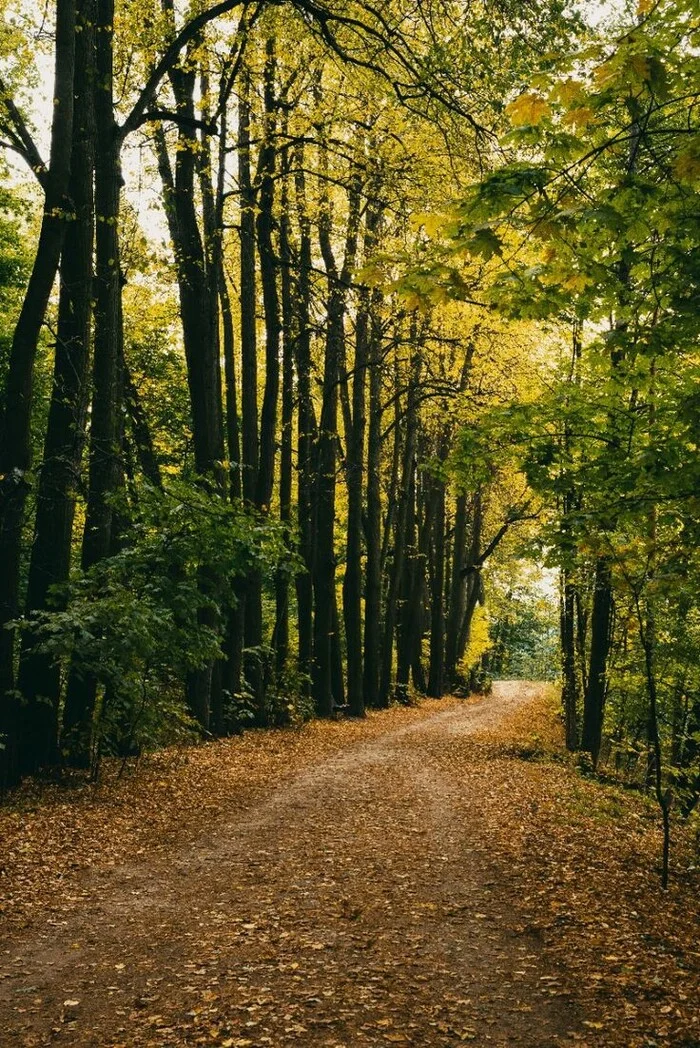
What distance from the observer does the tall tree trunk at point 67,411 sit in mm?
9203

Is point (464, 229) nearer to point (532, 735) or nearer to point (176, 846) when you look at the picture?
point (176, 846)

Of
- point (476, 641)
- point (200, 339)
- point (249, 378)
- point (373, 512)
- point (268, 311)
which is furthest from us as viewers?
point (476, 641)

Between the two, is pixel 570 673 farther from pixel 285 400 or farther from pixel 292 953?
pixel 292 953

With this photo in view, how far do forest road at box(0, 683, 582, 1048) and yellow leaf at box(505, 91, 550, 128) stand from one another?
15.4 feet

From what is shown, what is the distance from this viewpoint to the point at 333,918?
594 cm

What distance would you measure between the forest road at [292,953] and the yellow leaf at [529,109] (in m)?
4.70

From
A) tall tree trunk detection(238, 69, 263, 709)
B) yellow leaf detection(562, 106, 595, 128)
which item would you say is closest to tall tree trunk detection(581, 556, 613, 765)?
tall tree trunk detection(238, 69, 263, 709)

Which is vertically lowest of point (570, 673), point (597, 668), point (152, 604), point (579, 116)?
Result: point (570, 673)

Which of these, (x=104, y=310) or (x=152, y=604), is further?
(x=104, y=310)

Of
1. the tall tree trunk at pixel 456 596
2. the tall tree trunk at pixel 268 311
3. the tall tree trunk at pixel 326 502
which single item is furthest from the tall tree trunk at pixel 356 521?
the tall tree trunk at pixel 456 596

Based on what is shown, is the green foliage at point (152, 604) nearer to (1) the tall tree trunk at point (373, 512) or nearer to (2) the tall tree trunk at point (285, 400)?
(2) the tall tree trunk at point (285, 400)

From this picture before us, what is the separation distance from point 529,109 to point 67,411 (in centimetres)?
697

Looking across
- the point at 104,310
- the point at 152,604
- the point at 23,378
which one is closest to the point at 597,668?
the point at 152,604

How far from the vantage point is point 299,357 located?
1789 cm
